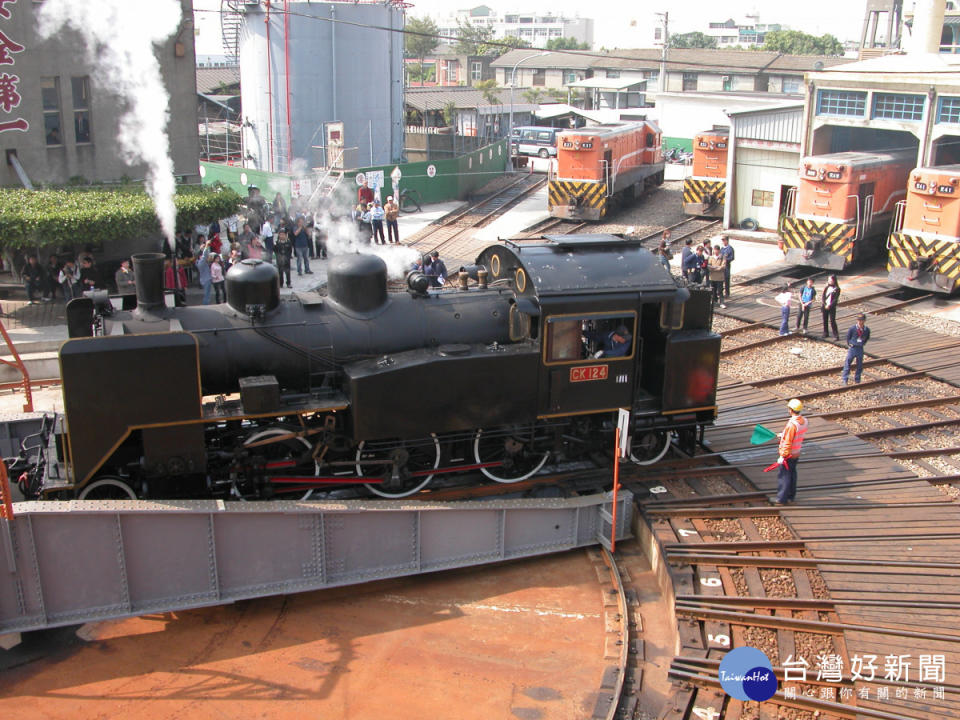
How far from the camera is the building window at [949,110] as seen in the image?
20359 mm

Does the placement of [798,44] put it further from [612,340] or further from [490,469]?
[490,469]

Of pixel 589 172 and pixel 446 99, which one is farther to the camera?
pixel 446 99

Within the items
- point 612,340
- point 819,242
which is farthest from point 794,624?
point 819,242

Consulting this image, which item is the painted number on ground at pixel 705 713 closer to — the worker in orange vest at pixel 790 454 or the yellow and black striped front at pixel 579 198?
the worker in orange vest at pixel 790 454

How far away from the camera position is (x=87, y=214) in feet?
51.9

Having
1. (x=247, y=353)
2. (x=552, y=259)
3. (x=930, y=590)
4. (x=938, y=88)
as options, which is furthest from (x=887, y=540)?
(x=938, y=88)

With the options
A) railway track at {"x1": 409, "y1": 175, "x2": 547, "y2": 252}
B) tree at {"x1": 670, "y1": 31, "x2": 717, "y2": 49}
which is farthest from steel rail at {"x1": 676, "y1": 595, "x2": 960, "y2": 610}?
tree at {"x1": 670, "y1": 31, "x2": 717, "y2": 49}

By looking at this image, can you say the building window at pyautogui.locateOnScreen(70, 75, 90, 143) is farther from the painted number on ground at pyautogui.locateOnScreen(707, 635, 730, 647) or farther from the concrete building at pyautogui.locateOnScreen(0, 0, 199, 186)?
the painted number on ground at pyautogui.locateOnScreen(707, 635, 730, 647)

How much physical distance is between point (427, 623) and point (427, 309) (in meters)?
3.68

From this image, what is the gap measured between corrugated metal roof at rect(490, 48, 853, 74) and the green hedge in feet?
110

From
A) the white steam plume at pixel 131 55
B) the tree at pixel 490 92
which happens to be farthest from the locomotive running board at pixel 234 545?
the tree at pixel 490 92

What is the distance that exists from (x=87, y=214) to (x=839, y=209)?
16.6 meters

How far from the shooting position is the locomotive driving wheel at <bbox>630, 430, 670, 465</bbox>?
1129 centimetres

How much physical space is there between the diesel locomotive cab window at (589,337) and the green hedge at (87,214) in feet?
32.4
